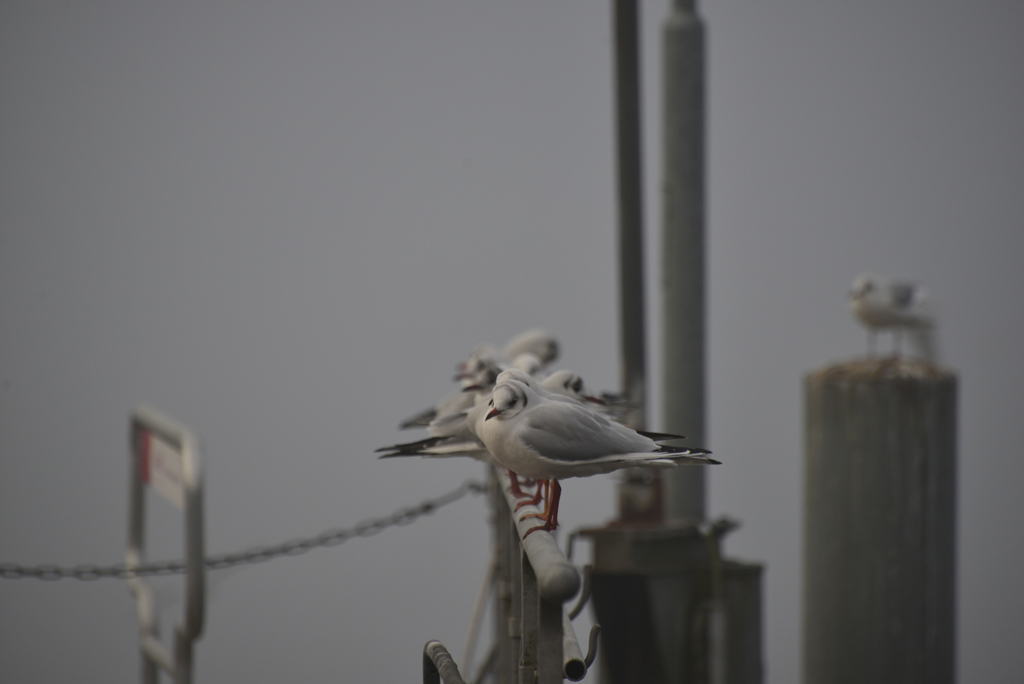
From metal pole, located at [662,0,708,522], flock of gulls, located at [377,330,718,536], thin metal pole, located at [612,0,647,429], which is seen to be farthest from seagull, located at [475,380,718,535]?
metal pole, located at [662,0,708,522]

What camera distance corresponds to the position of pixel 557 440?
1.67 metres

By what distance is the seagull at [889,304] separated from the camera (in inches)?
155

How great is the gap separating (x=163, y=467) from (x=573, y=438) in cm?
140

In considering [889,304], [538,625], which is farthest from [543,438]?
[889,304]

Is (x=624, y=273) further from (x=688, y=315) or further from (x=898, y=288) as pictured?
(x=898, y=288)

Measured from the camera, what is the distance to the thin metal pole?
357 cm

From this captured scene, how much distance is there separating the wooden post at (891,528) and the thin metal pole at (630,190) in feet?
2.57

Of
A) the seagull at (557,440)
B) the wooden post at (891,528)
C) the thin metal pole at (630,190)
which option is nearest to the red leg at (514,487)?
the seagull at (557,440)

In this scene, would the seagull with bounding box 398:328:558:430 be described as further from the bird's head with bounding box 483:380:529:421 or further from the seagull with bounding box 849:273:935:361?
the seagull with bounding box 849:273:935:361

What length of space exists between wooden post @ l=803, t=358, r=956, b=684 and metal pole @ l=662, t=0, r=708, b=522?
0.74 m

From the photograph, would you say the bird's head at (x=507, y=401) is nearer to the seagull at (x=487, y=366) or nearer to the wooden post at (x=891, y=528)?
the seagull at (x=487, y=366)

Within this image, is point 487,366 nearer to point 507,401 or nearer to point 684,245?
point 507,401

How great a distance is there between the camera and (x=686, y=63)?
369cm

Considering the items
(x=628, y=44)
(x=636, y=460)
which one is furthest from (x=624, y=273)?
(x=636, y=460)
